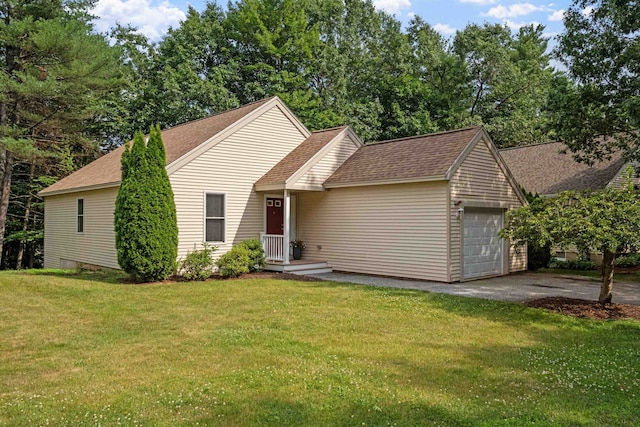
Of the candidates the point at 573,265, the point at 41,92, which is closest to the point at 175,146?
the point at 41,92

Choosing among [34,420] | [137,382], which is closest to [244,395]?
[137,382]

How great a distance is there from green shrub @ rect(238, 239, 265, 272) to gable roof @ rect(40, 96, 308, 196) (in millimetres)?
3326

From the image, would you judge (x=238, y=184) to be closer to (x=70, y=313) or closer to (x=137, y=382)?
(x=70, y=313)

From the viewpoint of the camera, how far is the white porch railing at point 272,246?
50.8ft

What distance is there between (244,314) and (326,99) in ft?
78.3

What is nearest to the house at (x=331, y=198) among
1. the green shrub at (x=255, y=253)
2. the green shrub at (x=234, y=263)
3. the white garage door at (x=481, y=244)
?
the white garage door at (x=481, y=244)

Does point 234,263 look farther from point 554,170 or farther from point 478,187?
point 554,170

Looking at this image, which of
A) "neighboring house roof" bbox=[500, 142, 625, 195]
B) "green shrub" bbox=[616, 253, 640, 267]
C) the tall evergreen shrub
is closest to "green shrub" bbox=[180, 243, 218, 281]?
the tall evergreen shrub

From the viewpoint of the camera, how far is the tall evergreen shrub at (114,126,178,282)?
12.1 m

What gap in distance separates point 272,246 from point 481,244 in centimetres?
668

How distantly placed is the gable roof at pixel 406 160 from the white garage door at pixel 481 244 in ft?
5.68

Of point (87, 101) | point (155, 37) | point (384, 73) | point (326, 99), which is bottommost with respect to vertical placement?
point (87, 101)

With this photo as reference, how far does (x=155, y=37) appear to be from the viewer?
101 ft

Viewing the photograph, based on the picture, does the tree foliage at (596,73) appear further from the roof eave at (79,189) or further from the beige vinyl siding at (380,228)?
the roof eave at (79,189)
